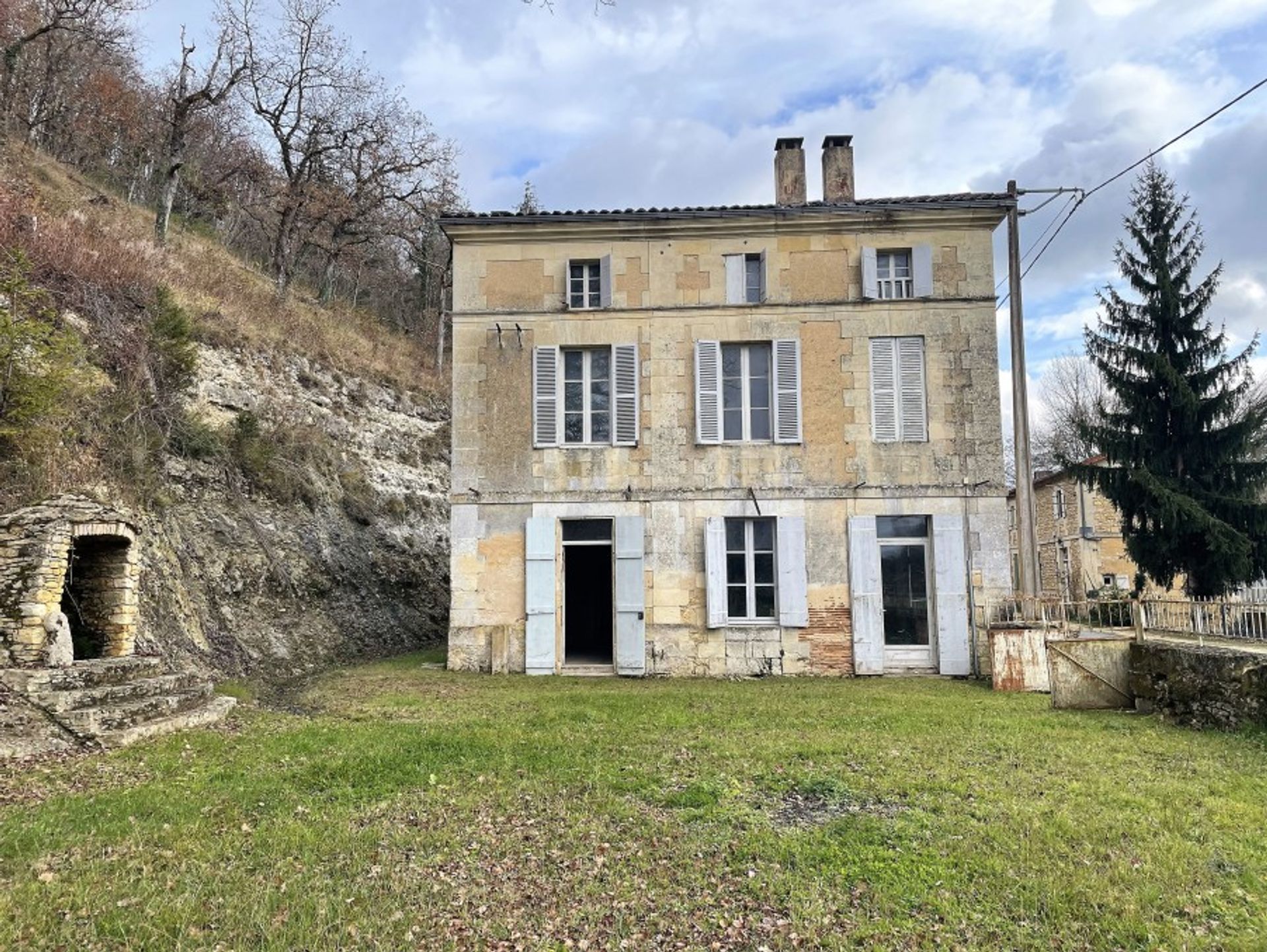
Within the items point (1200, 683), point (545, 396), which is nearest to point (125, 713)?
point (545, 396)

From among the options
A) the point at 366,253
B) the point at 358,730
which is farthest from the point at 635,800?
the point at 366,253

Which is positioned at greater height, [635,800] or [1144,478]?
[1144,478]

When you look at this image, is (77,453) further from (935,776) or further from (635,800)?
(935,776)

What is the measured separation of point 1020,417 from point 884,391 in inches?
88.5

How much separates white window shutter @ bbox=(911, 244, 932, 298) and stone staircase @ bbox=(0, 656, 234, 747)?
1191cm

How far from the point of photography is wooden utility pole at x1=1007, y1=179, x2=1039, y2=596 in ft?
39.1

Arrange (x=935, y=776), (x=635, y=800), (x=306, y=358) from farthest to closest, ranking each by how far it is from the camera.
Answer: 1. (x=306, y=358)
2. (x=935, y=776)
3. (x=635, y=800)

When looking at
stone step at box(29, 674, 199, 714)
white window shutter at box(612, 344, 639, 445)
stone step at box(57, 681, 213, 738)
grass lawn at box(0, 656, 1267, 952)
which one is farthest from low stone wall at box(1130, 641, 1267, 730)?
stone step at box(29, 674, 199, 714)

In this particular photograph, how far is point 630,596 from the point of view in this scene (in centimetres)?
1240

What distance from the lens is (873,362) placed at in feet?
42.0

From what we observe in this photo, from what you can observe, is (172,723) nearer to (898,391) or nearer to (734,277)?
(734,277)

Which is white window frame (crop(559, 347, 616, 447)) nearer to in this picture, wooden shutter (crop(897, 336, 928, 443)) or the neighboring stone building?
the neighboring stone building

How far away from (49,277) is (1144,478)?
22.3 meters

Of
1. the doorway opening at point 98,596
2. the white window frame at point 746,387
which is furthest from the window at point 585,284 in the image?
the doorway opening at point 98,596
